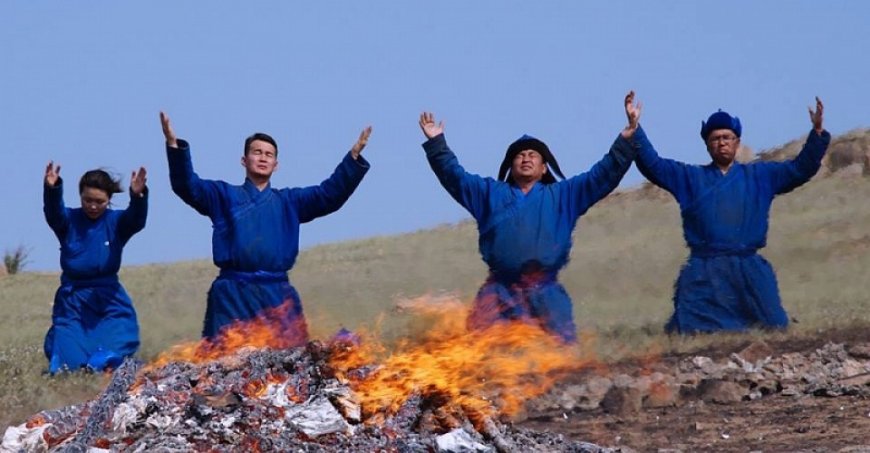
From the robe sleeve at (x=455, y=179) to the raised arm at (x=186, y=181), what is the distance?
152 cm

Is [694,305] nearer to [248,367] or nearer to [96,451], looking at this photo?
[248,367]

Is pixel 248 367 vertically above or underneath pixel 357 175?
underneath

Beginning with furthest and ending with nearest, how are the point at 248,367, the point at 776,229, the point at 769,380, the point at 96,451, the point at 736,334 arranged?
the point at 776,229
the point at 736,334
the point at 769,380
the point at 248,367
the point at 96,451

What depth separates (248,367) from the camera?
8477 millimetres

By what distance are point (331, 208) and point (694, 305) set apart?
339cm

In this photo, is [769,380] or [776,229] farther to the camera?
[776,229]

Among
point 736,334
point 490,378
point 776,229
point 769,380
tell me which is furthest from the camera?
point 776,229

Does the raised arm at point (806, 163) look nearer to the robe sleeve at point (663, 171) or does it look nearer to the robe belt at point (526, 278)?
the robe sleeve at point (663, 171)

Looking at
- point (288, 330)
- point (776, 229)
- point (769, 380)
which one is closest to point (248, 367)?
point (288, 330)

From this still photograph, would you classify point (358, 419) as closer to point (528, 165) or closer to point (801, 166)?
point (528, 165)

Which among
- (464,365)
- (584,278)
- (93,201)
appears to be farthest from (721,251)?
(584,278)

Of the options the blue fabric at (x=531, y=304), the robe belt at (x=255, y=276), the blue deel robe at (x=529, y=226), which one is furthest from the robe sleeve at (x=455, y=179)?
the robe belt at (x=255, y=276)

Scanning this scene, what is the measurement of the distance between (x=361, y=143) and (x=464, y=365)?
303 cm

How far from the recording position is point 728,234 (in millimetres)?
13320
